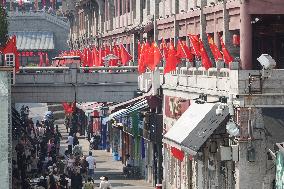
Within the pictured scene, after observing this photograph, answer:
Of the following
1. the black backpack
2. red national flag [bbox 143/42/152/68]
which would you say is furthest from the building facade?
the black backpack

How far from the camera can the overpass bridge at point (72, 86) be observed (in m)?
64.5

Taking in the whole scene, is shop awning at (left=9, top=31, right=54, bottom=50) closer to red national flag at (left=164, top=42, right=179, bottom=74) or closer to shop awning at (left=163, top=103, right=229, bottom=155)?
red national flag at (left=164, top=42, right=179, bottom=74)

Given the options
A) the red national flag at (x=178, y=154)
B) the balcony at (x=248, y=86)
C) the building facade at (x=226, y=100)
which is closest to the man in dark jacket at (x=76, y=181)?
the building facade at (x=226, y=100)

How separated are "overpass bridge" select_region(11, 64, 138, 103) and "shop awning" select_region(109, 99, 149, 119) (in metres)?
7.50

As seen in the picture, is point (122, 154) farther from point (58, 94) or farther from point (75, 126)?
point (75, 126)

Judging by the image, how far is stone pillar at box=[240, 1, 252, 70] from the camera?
131 ft

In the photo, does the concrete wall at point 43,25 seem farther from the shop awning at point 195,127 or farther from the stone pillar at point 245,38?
the stone pillar at point 245,38

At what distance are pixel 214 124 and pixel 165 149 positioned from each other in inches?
644

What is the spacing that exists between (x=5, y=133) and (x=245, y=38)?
10.1m

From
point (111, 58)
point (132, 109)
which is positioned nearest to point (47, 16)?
point (111, 58)

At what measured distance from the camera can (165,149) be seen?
54.8 metres

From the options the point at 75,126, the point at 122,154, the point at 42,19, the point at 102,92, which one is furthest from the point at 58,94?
the point at 42,19

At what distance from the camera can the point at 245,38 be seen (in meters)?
40.2

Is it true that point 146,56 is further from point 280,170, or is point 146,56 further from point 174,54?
point 280,170
